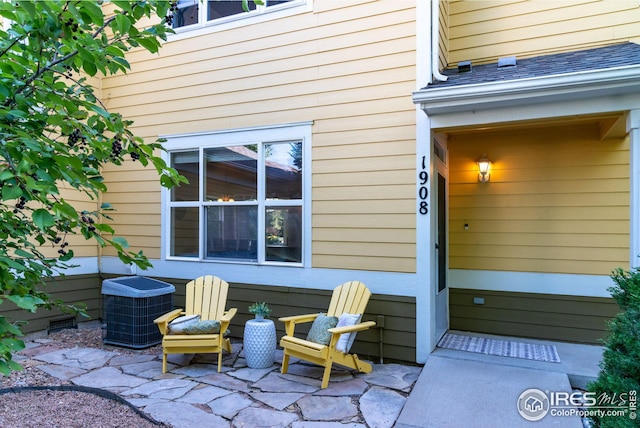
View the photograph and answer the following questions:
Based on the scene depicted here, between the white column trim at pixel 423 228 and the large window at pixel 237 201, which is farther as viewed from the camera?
the large window at pixel 237 201

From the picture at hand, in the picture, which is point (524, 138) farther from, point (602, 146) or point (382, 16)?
point (382, 16)

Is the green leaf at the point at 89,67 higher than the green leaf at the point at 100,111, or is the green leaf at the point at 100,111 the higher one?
the green leaf at the point at 89,67

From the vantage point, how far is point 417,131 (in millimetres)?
3980

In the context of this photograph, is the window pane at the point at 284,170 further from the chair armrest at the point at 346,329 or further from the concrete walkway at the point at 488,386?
the concrete walkway at the point at 488,386

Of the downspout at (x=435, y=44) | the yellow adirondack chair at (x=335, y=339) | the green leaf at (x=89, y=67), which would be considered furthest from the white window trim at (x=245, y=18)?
the green leaf at (x=89, y=67)

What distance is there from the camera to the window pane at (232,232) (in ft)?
15.9

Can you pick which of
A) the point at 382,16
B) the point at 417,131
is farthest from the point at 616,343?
the point at 382,16

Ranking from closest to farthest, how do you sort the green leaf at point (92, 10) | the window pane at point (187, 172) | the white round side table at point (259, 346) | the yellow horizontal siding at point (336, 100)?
the green leaf at point (92, 10), the white round side table at point (259, 346), the yellow horizontal siding at point (336, 100), the window pane at point (187, 172)

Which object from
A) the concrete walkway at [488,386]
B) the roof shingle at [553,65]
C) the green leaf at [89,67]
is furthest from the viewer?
the roof shingle at [553,65]

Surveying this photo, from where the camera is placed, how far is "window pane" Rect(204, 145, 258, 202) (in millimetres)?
4859

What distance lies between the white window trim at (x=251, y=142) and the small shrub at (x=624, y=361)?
2.88 meters

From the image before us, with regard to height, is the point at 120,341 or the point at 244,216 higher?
the point at 244,216

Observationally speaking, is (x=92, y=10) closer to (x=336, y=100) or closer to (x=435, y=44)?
(x=336, y=100)

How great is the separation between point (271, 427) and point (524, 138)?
3985 mm
